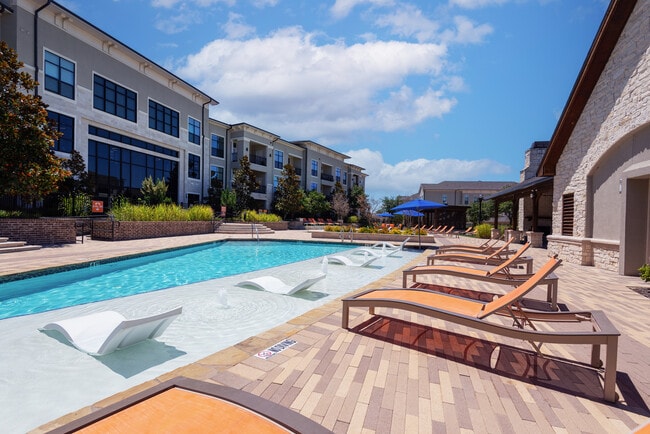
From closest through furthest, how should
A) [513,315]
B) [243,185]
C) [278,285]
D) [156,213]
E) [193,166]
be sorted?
[513,315], [278,285], [156,213], [193,166], [243,185]

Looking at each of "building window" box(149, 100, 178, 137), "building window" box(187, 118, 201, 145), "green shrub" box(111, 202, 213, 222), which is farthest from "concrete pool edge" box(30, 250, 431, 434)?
"building window" box(187, 118, 201, 145)

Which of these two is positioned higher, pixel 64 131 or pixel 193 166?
pixel 64 131

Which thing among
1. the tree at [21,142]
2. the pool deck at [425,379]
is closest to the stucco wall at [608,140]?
the pool deck at [425,379]

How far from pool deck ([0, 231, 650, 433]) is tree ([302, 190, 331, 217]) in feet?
107

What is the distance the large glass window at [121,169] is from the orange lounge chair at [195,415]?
2092cm

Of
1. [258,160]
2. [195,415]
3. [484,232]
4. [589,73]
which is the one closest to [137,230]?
[195,415]

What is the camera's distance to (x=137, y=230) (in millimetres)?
16578

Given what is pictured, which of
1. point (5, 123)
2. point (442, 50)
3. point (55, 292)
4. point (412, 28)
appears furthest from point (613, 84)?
point (5, 123)

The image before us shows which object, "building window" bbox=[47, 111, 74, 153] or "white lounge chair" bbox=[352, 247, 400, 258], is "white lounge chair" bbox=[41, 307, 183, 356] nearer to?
"white lounge chair" bbox=[352, 247, 400, 258]

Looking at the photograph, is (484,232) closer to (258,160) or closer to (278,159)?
(258,160)

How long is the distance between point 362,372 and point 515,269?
27.7 ft

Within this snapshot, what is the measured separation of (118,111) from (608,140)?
25.4 meters

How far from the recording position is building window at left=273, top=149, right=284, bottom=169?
37.4m

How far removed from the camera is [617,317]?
16.1 ft
